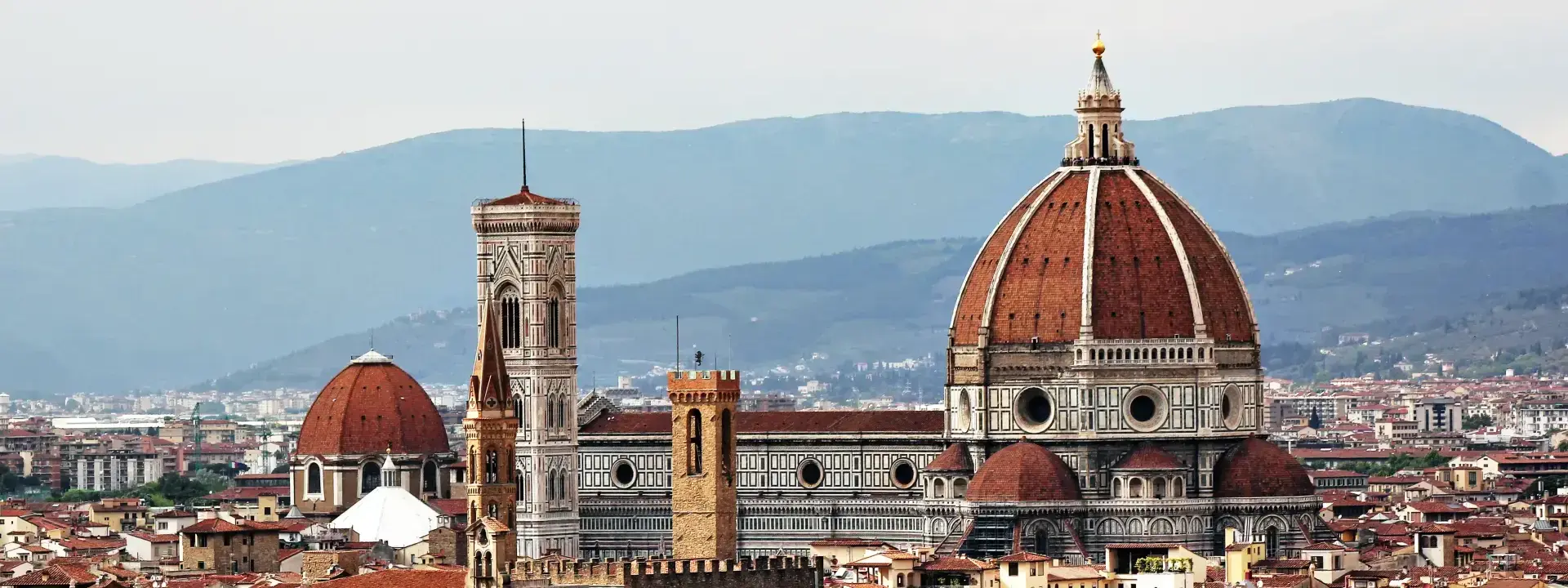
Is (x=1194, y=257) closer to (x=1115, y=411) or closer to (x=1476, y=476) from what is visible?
(x=1115, y=411)

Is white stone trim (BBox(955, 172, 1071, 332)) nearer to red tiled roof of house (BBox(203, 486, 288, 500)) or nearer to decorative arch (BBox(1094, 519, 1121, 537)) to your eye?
decorative arch (BBox(1094, 519, 1121, 537))

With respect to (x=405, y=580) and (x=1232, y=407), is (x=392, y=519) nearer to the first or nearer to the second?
(x=1232, y=407)

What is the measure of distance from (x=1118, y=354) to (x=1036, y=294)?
257cm

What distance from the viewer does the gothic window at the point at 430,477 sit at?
121 meters

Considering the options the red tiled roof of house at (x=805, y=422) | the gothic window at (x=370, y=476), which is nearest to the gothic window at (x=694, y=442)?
the red tiled roof of house at (x=805, y=422)

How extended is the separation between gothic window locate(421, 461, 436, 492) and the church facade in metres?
15.8

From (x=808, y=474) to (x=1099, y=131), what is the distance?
11537mm

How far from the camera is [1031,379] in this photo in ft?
329

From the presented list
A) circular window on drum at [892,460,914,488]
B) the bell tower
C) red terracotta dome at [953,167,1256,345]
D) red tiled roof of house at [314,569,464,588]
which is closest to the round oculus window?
circular window on drum at [892,460,914,488]

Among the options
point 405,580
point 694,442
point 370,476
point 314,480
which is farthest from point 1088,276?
point 405,580

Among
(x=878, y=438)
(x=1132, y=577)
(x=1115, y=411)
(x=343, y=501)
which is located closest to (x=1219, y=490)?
(x=1115, y=411)

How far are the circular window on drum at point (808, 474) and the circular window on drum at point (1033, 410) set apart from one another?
6378 millimetres

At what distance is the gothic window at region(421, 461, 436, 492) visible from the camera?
121m

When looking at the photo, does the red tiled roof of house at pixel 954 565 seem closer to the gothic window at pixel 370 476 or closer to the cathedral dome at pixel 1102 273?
the cathedral dome at pixel 1102 273
